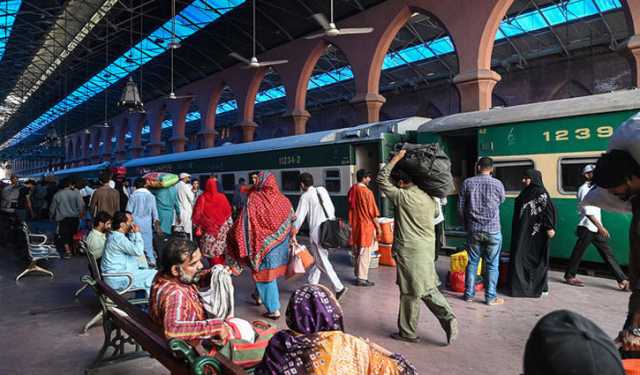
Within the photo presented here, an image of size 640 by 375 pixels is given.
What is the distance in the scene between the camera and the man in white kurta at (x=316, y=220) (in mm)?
5504

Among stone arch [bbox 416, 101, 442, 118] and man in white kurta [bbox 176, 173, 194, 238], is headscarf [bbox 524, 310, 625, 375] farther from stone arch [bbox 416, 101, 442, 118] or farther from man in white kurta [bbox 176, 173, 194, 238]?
stone arch [bbox 416, 101, 442, 118]

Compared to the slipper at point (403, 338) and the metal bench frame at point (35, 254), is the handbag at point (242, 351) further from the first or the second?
the metal bench frame at point (35, 254)

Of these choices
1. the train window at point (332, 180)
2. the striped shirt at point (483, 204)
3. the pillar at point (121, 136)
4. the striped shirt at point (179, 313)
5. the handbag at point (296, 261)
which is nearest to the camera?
the striped shirt at point (179, 313)

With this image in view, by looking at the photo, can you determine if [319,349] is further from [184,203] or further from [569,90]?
[569,90]

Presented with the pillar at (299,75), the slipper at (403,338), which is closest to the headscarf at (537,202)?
the slipper at (403,338)

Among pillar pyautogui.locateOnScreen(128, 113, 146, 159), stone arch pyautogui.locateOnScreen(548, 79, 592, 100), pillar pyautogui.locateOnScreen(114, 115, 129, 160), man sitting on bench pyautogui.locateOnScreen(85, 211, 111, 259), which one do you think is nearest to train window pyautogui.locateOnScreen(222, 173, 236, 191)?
man sitting on bench pyautogui.locateOnScreen(85, 211, 111, 259)

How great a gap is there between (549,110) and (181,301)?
6714mm

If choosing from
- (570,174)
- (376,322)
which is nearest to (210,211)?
(376,322)

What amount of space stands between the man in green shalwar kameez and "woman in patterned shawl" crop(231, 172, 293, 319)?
4.29ft

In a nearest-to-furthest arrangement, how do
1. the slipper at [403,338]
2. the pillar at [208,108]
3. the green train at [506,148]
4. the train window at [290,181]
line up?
the slipper at [403,338]
the green train at [506,148]
the train window at [290,181]
the pillar at [208,108]

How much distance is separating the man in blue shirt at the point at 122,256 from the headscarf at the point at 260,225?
44.9 inches

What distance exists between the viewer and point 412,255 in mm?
4016

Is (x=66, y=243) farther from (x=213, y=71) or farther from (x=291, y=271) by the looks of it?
(x=213, y=71)

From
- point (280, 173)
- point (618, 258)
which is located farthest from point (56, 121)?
point (618, 258)
